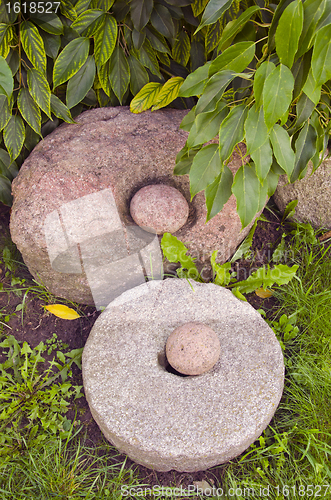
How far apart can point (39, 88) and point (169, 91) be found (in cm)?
71

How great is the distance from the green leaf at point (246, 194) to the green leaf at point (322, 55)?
1.60 ft

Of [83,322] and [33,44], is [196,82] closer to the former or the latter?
[33,44]

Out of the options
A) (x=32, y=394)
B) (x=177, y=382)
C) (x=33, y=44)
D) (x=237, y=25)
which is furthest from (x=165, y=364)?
(x=33, y=44)

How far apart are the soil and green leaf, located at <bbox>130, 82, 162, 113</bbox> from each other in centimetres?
113

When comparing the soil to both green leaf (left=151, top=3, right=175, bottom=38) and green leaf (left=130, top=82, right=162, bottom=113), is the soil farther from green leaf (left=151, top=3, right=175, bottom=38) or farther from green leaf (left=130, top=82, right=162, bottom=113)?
green leaf (left=151, top=3, right=175, bottom=38)

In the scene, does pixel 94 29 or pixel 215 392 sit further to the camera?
pixel 94 29

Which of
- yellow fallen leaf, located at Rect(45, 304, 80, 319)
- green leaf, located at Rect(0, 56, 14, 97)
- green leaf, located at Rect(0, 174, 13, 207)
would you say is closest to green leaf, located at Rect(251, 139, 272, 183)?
green leaf, located at Rect(0, 56, 14, 97)

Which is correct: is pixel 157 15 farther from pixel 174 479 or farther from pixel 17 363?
pixel 174 479

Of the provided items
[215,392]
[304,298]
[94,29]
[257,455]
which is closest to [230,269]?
[304,298]

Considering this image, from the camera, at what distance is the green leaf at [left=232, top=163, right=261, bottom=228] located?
153 centimetres

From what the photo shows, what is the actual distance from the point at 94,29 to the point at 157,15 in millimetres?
345

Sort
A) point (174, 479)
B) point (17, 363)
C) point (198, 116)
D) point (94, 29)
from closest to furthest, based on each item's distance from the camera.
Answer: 1. point (198, 116)
2. point (174, 479)
3. point (94, 29)
4. point (17, 363)

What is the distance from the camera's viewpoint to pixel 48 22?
6.08 feet

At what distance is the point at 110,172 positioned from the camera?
2.04 meters
